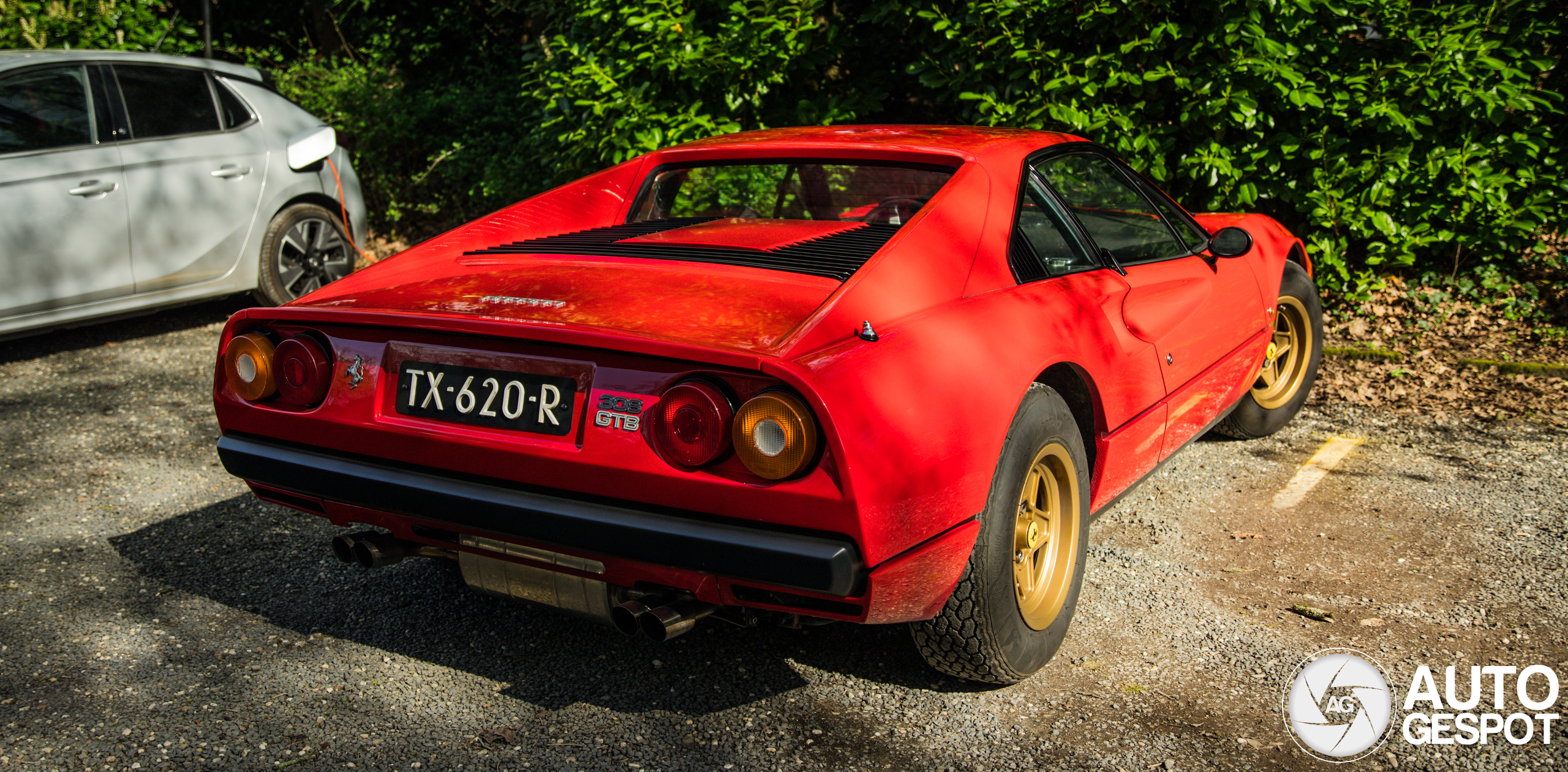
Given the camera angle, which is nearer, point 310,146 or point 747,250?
point 747,250

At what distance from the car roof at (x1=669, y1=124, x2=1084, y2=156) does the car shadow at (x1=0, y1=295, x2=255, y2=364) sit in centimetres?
434

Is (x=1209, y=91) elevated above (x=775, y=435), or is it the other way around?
(x=1209, y=91)

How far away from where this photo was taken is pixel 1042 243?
115 inches

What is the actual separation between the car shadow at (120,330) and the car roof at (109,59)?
139 centimetres

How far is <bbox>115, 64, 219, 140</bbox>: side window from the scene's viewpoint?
5.88 metres

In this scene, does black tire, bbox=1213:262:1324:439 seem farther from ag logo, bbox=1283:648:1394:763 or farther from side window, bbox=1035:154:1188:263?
ag logo, bbox=1283:648:1394:763

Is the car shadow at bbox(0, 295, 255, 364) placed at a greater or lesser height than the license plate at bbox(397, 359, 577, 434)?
lesser

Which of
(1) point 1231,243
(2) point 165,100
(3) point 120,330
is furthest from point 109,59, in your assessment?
(1) point 1231,243

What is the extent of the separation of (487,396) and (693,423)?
54 centimetres

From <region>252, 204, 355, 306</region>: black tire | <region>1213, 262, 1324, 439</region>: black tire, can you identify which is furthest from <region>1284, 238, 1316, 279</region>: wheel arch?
<region>252, 204, 355, 306</region>: black tire

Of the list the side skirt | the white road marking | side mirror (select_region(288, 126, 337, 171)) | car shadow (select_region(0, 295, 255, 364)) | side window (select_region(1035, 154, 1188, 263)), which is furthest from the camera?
side mirror (select_region(288, 126, 337, 171))

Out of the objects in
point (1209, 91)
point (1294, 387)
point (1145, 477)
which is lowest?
point (1294, 387)

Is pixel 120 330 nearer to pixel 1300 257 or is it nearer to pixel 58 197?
pixel 58 197

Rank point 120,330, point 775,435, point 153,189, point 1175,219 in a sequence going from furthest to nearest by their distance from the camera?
1. point 120,330
2. point 153,189
3. point 1175,219
4. point 775,435
